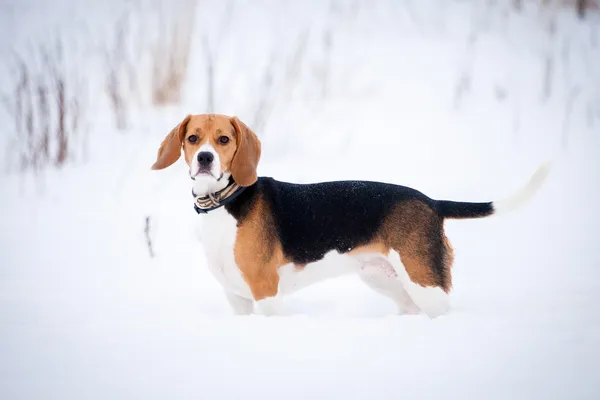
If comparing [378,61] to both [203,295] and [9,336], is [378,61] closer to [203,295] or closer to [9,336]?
[203,295]

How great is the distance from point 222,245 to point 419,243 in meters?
1.08

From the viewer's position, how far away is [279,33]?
8.52m

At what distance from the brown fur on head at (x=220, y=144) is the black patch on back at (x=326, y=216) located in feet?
0.65

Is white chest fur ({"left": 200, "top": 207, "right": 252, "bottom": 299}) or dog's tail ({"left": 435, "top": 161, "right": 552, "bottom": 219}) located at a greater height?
dog's tail ({"left": 435, "top": 161, "right": 552, "bottom": 219})

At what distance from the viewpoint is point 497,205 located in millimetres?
3281

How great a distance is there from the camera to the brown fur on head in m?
2.97

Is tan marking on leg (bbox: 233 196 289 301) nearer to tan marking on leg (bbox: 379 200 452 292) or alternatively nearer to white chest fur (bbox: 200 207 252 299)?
white chest fur (bbox: 200 207 252 299)

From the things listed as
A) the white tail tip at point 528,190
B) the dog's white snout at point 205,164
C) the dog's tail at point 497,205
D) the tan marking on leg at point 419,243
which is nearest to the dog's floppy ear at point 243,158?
the dog's white snout at point 205,164

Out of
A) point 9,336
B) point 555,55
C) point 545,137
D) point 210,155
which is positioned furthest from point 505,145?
point 9,336

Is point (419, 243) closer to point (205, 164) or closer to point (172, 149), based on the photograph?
point (205, 164)

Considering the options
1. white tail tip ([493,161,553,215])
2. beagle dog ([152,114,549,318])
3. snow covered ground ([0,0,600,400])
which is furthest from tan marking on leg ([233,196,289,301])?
white tail tip ([493,161,553,215])

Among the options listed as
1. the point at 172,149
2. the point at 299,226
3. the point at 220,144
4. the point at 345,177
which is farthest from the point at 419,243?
the point at 345,177

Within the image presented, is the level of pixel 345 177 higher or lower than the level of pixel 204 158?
lower

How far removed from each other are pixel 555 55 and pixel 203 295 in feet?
21.8
